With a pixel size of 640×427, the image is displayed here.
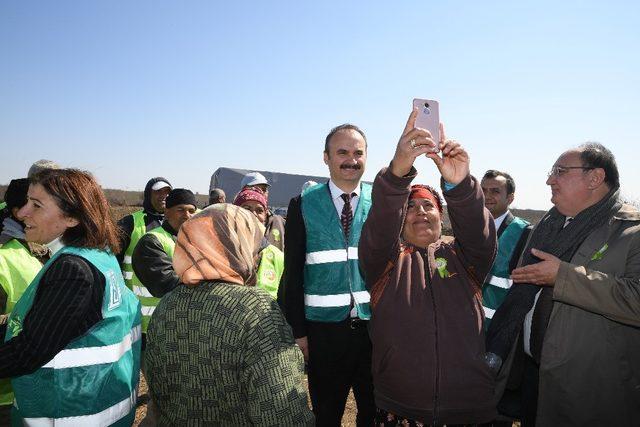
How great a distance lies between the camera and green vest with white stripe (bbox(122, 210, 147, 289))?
425cm

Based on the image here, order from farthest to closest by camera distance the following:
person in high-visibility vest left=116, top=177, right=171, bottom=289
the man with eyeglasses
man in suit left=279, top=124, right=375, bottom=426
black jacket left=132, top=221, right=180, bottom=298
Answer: person in high-visibility vest left=116, top=177, right=171, bottom=289 < black jacket left=132, top=221, right=180, bottom=298 < man in suit left=279, top=124, right=375, bottom=426 < the man with eyeglasses

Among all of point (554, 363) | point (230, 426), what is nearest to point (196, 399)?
point (230, 426)

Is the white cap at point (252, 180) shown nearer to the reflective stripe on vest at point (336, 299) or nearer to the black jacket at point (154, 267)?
the black jacket at point (154, 267)

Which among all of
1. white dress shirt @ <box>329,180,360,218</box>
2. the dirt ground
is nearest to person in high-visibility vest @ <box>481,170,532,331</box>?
white dress shirt @ <box>329,180,360,218</box>

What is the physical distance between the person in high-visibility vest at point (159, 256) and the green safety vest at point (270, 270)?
774mm

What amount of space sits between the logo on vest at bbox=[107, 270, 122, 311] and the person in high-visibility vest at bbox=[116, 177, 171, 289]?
2.45m

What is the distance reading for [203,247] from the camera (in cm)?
157

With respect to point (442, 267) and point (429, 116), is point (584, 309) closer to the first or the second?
point (442, 267)

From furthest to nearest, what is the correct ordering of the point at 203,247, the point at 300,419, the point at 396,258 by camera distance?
the point at 396,258 → the point at 203,247 → the point at 300,419

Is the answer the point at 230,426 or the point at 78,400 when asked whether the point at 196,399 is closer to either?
the point at 230,426

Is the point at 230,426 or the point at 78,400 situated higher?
the point at 230,426

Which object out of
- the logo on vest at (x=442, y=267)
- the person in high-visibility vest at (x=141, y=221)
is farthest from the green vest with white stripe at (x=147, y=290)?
the logo on vest at (x=442, y=267)

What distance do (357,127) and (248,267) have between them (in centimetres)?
191

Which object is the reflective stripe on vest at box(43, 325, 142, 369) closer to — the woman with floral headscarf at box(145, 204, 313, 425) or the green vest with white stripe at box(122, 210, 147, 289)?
the woman with floral headscarf at box(145, 204, 313, 425)
